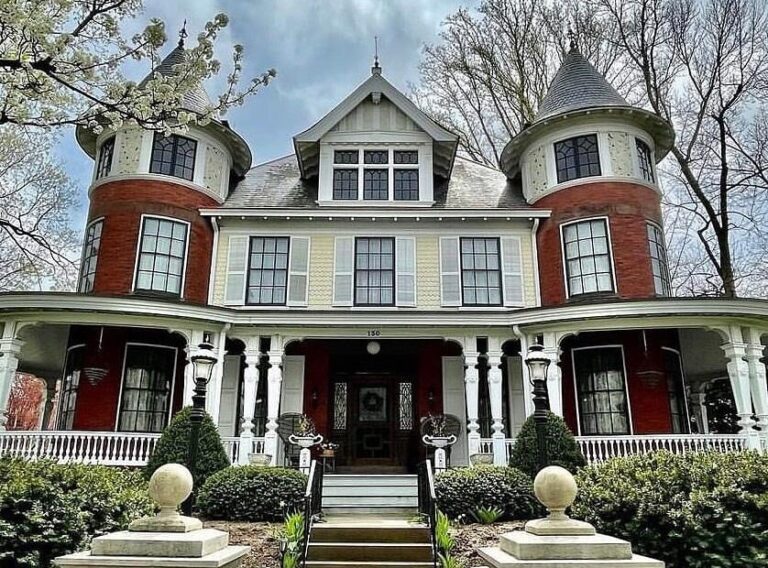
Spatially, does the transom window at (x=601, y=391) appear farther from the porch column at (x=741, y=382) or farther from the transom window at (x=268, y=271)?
the transom window at (x=268, y=271)

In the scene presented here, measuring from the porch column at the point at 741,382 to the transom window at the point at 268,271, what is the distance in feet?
32.0

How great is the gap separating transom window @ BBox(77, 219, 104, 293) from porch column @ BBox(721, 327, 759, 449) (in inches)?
554

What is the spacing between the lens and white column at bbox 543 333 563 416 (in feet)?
39.4

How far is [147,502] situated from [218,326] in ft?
20.6

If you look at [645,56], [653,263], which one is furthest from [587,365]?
[645,56]

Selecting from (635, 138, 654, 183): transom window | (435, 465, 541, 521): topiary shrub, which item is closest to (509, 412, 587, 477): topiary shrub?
(435, 465, 541, 521): topiary shrub

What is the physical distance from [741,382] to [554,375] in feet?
11.6

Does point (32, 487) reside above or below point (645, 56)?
below

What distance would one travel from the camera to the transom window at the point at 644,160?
15078 millimetres

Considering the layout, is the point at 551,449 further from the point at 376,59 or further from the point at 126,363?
the point at 376,59

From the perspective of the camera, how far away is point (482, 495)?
9516mm

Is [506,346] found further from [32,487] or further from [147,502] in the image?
[32,487]

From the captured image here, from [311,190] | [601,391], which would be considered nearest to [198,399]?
[601,391]

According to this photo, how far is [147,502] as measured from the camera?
6.75 m
